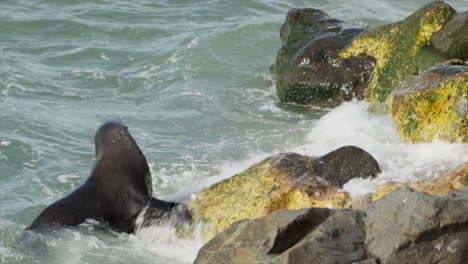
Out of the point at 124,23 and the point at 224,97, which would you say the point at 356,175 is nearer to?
the point at 224,97

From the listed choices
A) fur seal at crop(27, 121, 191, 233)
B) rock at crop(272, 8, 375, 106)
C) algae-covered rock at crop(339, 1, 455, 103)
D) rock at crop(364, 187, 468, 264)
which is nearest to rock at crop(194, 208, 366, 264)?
rock at crop(364, 187, 468, 264)

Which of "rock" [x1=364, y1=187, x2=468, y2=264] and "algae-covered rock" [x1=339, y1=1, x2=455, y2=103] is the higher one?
"rock" [x1=364, y1=187, x2=468, y2=264]

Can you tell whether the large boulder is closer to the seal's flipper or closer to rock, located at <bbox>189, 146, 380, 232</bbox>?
rock, located at <bbox>189, 146, 380, 232</bbox>

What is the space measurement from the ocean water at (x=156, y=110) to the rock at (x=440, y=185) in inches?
13.2

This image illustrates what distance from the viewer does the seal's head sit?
26.9 ft

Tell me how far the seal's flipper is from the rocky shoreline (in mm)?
106

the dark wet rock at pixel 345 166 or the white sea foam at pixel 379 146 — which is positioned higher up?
the dark wet rock at pixel 345 166

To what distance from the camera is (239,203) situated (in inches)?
282

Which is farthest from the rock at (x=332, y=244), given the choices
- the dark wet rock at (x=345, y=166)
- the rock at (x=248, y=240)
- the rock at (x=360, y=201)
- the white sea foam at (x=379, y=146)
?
the dark wet rock at (x=345, y=166)

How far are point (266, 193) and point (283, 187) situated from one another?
0.51 feet

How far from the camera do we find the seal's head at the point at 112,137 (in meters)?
8.21

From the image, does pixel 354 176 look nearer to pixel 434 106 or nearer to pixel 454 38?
pixel 434 106

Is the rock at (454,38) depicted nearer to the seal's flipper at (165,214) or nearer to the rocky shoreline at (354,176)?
the rocky shoreline at (354,176)

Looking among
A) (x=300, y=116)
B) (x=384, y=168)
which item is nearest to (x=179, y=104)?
(x=300, y=116)
